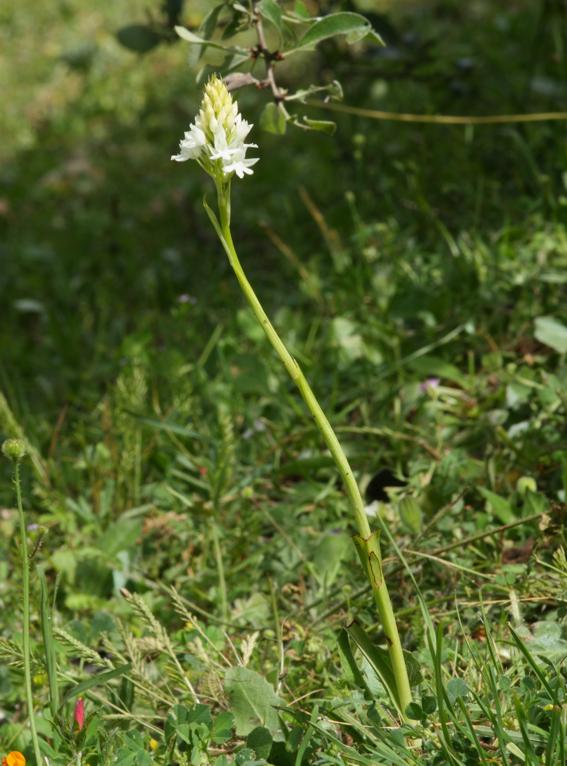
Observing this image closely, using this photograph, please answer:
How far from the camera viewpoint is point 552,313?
7.74 ft

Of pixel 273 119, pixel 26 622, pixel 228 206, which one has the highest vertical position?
pixel 228 206

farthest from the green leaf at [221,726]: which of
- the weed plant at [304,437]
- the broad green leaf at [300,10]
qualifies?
the broad green leaf at [300,10]

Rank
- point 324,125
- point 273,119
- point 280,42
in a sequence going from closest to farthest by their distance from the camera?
point 324,125 → point 273,119 → point 280,42

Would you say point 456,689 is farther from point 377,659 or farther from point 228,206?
point 228,206

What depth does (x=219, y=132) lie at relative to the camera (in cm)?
118

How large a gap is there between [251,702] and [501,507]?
27.0 inches

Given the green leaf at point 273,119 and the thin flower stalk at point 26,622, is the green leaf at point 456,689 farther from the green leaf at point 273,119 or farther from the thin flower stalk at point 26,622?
the green leaf at point 273,119

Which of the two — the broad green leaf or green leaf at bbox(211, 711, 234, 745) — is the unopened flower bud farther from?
the broad green leaf

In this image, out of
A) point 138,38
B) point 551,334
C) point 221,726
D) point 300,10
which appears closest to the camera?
point 221,726

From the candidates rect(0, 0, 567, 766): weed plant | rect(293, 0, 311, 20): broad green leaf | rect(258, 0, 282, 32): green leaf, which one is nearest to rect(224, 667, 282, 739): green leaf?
rect(0, 0, 567, 766): weed plant

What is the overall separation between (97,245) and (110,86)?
64.6 inches

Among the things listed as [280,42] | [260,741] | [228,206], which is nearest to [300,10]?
[280,42]

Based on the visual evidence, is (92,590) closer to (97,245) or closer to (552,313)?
(552,313)

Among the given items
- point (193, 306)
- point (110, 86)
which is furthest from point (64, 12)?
point (193, 306)
